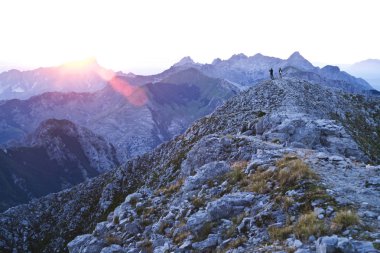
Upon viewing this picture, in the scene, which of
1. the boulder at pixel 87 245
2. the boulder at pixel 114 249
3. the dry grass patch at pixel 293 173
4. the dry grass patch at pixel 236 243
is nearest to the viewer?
the dry grass patch at pixel 236 243

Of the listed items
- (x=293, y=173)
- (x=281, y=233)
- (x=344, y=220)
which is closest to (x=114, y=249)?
(x=281, y=233)

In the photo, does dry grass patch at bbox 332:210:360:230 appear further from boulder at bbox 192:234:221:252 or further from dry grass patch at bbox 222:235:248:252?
boulder at bbox 192:234:221:252

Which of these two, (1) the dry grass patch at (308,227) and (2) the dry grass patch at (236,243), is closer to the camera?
(1) the dry grass patch at (308,227)

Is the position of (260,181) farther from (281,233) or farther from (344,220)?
(344,220)

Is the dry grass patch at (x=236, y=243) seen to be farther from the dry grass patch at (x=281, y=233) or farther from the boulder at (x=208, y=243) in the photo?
the dry grass patch at (x=281, y=233)

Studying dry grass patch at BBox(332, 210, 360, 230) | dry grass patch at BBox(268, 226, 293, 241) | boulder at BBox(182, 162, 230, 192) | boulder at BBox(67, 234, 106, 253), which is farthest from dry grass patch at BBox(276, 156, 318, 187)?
boulder at BBox(67, 234, 106, 253)

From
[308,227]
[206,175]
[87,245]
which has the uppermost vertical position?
[308,227]

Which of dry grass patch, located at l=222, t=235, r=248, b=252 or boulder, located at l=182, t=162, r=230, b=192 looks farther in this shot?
boulder, located at l=182, t=162, r=230, b=192

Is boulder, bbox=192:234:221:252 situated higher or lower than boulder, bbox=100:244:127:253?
higher

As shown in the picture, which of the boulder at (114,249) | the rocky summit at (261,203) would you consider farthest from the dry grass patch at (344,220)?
the boulder at (114,249)

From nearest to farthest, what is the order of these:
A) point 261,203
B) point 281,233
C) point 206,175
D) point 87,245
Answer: point 281,233 → point 261,203 → point 87,245 → point 206,175

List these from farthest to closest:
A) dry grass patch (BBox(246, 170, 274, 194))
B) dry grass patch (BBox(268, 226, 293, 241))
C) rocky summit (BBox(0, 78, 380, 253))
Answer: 1. dry grass patch (BBox(246, 170, 274, 194))
2. dry grass patch (BBox(268, 226, 293, 241))
3. rocky summit (BBox(0, 78, 380, 253))

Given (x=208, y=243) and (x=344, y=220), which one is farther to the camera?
(x=208, y=243)

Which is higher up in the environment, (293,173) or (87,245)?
(293,173)
